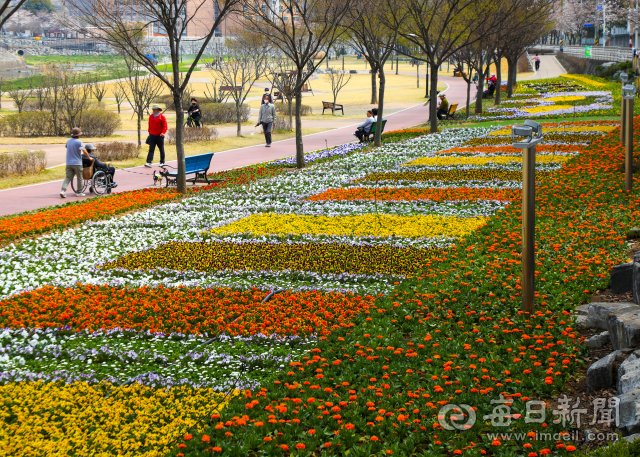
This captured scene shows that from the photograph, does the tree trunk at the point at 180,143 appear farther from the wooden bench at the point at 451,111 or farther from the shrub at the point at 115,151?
the wooden bench at the point at 451,111

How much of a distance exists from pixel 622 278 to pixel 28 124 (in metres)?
29.0

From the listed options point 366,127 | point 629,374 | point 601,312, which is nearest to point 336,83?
point 366,127

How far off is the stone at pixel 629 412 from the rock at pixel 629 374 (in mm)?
152

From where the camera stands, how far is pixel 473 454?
13.3ft

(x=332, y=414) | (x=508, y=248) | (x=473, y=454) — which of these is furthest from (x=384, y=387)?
(x=508, y=248)

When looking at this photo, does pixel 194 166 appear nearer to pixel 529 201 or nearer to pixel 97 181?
pixel 97 181

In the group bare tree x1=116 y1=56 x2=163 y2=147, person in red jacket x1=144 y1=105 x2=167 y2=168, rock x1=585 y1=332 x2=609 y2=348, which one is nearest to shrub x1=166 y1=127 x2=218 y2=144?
bare tree x1=116 y1=56 x2=163 y2=147

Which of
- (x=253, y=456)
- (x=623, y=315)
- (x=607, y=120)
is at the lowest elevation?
Answer: (x=253, y=456)

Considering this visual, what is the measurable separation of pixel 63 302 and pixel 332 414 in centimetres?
450

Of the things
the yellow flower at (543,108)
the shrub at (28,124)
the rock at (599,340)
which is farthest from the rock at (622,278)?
the shrub at (28,124)

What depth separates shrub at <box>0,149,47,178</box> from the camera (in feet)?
58.4

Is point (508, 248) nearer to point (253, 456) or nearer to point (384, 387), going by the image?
point (384, 387)

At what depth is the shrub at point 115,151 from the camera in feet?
69.8

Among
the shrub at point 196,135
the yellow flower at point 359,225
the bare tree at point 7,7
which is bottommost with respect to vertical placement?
the yellow flower at point 359,225
